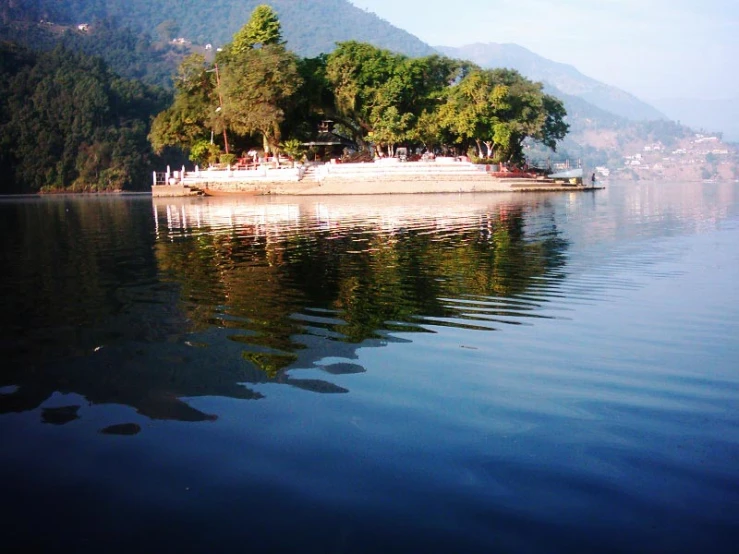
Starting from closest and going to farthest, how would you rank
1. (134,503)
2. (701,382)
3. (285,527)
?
(285,527) → (134,503) → (701,382)

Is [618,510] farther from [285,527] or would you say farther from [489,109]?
[489,109]

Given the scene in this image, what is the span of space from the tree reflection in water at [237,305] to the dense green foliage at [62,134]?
253 feet

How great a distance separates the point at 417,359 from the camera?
23.8ft

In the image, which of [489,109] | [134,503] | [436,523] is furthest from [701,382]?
[489,109]

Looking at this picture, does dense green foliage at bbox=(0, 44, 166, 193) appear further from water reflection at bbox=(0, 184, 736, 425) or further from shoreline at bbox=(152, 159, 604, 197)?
water reflection at bbox=(0, 184, 736, 425)

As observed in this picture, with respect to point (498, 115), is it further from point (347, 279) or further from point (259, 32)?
point (347, 279)

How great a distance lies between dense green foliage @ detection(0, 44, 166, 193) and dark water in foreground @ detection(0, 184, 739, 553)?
280 ft

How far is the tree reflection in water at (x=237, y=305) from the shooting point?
22.2 ft

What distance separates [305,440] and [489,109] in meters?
56.3

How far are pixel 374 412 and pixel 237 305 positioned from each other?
4.92 meters

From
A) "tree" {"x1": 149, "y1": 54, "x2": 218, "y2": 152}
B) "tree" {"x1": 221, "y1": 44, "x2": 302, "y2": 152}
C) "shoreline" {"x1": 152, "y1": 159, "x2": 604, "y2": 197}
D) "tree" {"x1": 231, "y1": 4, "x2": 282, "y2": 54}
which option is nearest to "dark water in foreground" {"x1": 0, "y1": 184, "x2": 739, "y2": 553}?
"shoreline" {"x1": 152, "y1": 159, "x2": 604, "y2": 197}

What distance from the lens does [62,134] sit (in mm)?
94188

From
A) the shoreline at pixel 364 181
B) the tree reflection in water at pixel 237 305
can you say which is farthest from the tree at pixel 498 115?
the tree reflection in water at pixel 237 305

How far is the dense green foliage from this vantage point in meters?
90.6
